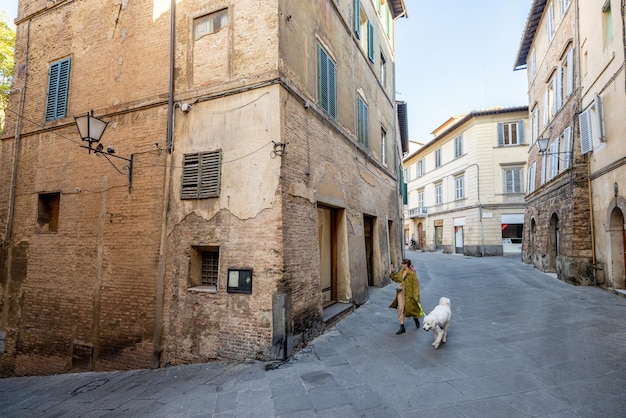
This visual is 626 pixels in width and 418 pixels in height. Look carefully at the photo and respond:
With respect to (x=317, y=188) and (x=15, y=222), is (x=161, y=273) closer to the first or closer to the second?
(x=317, y=188)

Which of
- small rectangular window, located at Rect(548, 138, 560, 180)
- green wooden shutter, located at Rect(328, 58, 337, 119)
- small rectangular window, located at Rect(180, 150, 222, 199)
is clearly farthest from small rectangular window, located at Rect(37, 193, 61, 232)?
small rectangular window, located at Rect(548, 138, 560, 180)

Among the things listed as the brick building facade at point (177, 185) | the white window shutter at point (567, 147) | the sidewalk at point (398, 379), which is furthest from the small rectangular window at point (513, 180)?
the brick building facade at point (177, 185)

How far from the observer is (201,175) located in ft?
21.7

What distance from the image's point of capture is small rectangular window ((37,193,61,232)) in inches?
348

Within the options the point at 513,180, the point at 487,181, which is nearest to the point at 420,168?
the point at 487,181

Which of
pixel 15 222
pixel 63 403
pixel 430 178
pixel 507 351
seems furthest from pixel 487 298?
pixel 430 178

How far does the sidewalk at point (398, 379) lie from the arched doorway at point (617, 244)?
2.50 metres

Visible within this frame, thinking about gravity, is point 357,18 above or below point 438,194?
above

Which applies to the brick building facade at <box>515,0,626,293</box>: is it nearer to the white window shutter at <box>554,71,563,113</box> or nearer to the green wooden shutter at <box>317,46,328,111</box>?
the white window shutter at <box>554,71,563,113</box>

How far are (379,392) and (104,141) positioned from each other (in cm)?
789

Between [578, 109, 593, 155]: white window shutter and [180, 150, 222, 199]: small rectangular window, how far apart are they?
11.7m

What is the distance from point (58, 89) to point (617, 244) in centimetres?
1601

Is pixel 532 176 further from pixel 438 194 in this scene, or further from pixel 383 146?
pixel 438 194

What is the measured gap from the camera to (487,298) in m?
9.59
